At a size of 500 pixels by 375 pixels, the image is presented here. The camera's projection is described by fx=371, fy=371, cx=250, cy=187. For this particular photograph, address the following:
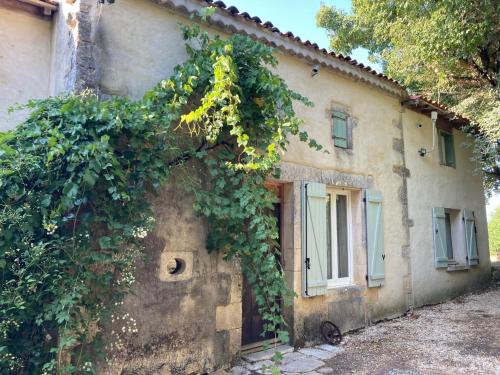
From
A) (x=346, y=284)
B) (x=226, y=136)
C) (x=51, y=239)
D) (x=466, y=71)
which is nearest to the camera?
(x=51, y=239)

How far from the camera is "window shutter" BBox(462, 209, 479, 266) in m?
8.16

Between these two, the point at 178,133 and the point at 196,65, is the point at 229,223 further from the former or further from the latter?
the point at 196,65

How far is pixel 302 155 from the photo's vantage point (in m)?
5.05

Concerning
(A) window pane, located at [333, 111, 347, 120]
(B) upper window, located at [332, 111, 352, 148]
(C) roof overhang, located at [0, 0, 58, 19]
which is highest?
(C) roof overhang, located at [0, 0, 58, 19]

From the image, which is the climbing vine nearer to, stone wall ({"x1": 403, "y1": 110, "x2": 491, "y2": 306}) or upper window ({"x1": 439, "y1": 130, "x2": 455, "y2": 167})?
stone wall ({"x1": 403, "y1": 110, "x2": 491, "y2": 306})

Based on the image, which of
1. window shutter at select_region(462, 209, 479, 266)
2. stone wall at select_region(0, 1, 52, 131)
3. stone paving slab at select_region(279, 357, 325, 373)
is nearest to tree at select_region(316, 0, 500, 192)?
window shutter at select_region(462, 209, 479, 266)

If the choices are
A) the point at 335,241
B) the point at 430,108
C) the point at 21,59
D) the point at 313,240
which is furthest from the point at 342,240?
the point at 21,59

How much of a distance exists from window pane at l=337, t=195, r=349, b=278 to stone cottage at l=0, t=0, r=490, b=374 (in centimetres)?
2

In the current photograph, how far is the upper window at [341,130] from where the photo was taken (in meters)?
5.59

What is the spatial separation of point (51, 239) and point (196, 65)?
200 cm

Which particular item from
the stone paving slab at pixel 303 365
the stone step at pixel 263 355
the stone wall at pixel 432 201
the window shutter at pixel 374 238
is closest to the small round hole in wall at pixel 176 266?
the stone step at pixel 263 355

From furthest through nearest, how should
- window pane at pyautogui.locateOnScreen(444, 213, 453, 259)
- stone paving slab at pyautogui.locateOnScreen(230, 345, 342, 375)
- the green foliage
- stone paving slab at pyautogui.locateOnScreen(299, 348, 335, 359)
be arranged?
the green foliage, window pane at pyautogui.locateOnScreen(444, 213, 453, 259), stone paving slab at pyautogui.locateOnScreen(299, 348, 335, 359), stone paving slab at pyautogui.locateOnScreen(230, 345, 342, 375)

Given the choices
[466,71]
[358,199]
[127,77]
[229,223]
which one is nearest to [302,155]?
[358,199]

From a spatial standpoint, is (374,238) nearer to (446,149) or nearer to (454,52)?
(454,52)
